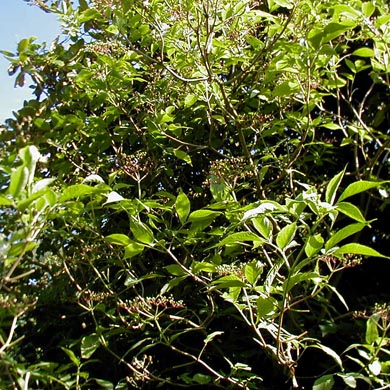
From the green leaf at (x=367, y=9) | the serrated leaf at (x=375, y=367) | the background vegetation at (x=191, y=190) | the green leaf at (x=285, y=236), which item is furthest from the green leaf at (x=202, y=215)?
the green leaf at (x=367, y=9)

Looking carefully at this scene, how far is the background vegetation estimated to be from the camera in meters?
1.96

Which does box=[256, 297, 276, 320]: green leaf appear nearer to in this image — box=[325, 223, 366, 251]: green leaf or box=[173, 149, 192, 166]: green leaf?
box=[325, 223, 366, 251]: green leaf

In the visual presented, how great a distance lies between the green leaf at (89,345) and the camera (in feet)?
6.35

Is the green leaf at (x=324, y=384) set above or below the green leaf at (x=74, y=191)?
below

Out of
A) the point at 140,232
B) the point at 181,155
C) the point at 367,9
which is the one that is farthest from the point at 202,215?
the point at 367,9

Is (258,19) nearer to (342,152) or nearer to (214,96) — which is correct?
(214,96)

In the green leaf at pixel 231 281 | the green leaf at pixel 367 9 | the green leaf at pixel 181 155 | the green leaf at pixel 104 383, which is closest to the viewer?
the green leaf at pixel 231 281

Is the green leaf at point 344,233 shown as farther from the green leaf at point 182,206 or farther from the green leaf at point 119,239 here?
the green leaf at point 119,239

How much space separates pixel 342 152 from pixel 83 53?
1129mm

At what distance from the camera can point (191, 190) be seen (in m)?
2.44

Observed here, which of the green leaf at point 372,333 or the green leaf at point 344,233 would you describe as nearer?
the green leaf at point 344,233

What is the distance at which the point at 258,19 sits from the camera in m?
2.35

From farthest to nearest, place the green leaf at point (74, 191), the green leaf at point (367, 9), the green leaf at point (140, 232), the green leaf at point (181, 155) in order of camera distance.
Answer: the green leaf at point (181, 155) < the green leaf at point (367, 9) < the green leaf at point (140, 232) < the green leaf at point (74, 191)

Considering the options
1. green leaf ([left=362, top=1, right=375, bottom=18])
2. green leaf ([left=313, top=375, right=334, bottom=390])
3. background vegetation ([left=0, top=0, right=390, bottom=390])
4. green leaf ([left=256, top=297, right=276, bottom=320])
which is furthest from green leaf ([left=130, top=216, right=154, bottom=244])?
green leaf ([left=362, top=1, right=375, bottom=18])
